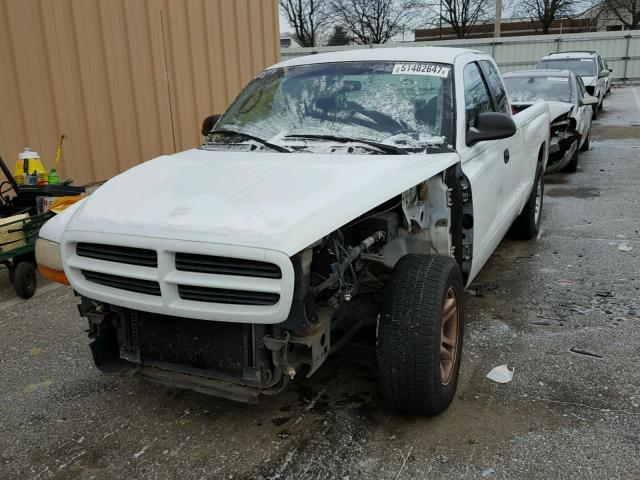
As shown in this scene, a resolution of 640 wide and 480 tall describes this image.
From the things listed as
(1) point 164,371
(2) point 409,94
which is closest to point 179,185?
(1) point 164,371

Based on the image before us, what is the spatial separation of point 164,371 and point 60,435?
0.73 metres

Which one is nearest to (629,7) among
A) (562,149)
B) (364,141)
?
(562,149)

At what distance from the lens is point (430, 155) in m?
3.50

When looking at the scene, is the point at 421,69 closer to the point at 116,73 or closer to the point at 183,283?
the point at 183,283

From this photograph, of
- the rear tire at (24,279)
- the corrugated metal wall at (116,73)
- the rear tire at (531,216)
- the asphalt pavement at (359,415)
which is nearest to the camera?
the asphalt pavement at (359,415)

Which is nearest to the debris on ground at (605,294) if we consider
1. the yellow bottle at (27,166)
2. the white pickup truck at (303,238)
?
the white pickup truck at (303,238)

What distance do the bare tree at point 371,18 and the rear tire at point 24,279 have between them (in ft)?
159

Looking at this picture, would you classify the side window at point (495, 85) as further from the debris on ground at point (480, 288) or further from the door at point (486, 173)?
the debris on ground at point (480, 288)

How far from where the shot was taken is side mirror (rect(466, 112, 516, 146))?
3719mm

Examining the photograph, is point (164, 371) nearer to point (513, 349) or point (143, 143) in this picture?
point (513, 349)

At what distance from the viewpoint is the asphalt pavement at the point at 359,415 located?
111 inches

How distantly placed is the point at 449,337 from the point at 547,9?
52.5 meters

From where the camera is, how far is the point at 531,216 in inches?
241

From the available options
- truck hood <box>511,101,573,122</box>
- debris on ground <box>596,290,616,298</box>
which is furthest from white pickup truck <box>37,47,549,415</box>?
truck hood <box>511,101,573,122</box>
